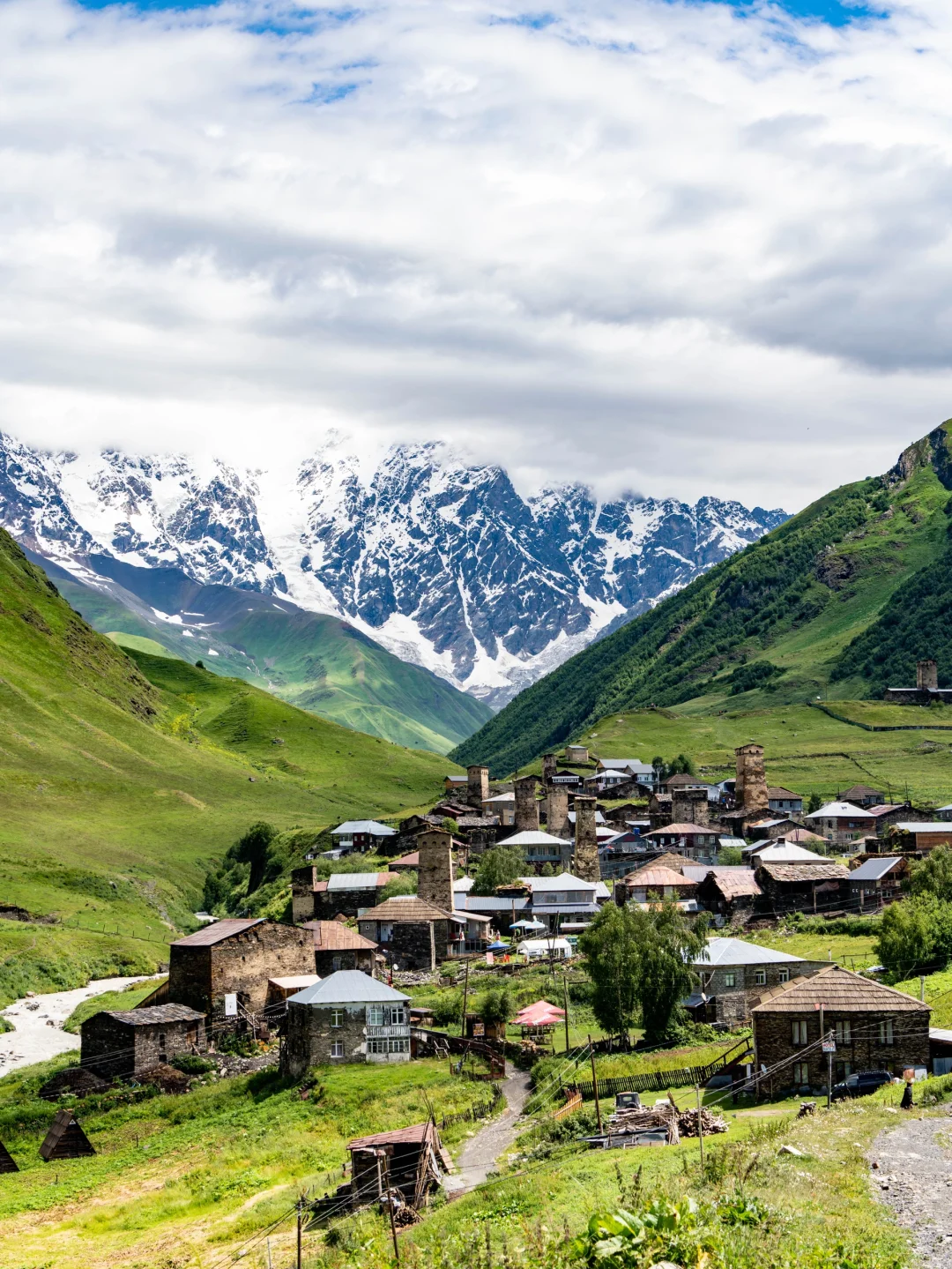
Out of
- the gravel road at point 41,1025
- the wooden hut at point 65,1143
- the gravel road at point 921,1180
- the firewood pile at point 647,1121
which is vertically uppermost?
the gravel road at point 921,1180

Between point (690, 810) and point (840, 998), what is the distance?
9849 cm

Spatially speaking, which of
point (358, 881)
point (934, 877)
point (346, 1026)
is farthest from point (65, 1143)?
point (358, 881)

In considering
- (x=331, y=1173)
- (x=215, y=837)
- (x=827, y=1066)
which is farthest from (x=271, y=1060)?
Result: (x=215, y=837)

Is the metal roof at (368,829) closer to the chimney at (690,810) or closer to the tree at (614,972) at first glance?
the chimney at (690,810)

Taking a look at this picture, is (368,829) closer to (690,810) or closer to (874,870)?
(690,810)

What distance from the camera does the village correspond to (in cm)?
4953

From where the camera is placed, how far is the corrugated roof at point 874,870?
104594 millimetres

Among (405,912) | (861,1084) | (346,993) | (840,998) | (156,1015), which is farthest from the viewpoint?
(405,912)

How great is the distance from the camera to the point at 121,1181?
55531 mm

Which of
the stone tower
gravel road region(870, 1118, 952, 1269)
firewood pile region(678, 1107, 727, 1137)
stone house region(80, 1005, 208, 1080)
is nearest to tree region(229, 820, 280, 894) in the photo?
the stone tower

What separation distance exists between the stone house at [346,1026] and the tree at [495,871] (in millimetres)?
48313

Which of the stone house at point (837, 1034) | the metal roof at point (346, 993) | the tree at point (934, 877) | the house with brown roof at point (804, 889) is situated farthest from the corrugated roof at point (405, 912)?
the stone house at point (837, 1034)

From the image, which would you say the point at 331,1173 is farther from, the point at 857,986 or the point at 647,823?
the point at 647,823

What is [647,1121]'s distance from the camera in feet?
154
